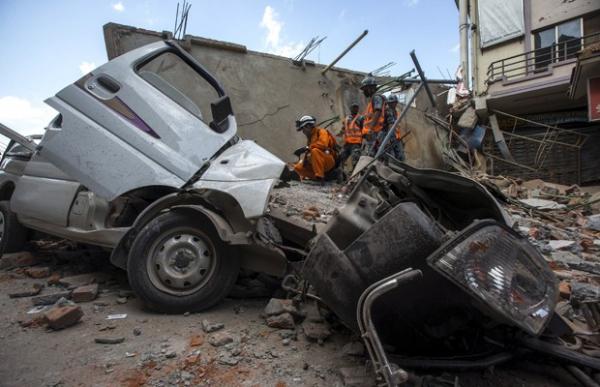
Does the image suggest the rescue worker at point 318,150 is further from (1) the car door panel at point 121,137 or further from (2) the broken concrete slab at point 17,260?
(2) the broken concrete slab at point 17,260

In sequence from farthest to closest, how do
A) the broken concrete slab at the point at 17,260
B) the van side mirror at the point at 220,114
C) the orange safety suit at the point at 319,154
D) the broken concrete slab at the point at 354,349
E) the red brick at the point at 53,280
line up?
the orange safety suit at the point at 319,154 → the broken concrete slab at the point at 17,260 → the red brick at the point at 53,280 → the van side mirror at the point at 220,114 → the broken concrete slab at the point at 354,349

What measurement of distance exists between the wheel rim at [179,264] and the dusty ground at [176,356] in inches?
8.1

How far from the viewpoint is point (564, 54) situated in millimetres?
13102

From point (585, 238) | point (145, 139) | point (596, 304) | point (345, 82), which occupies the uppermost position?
point (345, 82)

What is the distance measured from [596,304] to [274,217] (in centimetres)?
202

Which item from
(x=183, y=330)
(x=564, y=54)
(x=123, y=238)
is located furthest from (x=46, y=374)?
(x=564, y=54)

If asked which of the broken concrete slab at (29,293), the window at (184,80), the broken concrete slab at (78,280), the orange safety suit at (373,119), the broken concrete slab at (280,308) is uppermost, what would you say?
the window at (184,80)

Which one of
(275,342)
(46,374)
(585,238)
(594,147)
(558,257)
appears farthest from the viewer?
(594,147)

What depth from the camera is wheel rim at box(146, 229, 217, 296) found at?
259 centimetres

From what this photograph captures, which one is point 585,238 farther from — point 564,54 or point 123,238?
point 564,54

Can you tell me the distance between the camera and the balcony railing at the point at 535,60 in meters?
12.7

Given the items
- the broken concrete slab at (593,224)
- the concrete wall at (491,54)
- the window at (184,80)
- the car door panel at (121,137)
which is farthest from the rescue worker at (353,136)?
the concrete wall at (491,54)

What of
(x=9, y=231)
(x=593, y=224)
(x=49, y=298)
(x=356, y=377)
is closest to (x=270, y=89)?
(x=9, y=231)

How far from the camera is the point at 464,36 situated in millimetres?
15891
